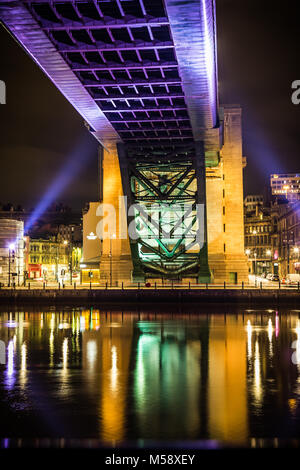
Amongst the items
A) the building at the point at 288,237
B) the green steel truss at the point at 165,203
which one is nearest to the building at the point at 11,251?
the green steel truss at the point at 165,203

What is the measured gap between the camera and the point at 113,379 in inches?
755

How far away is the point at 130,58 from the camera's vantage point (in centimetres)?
3753

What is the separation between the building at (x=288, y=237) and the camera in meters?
96.8

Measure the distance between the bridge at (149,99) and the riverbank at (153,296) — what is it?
24.1ft

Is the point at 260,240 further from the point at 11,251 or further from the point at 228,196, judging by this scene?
the point at 11,251

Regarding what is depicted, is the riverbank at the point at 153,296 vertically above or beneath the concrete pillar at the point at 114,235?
beneath

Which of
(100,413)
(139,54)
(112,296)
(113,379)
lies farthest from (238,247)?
(100,413)

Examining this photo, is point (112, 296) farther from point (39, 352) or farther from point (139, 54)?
point (39, 352)

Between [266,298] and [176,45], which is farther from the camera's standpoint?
[266,298]

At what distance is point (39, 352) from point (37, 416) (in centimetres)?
1123

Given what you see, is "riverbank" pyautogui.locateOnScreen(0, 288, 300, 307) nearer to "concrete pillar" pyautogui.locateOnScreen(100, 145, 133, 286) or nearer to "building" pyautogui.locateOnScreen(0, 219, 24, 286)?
"concrete pillar" pyautogui.locateOnScreen(100, 145, 133, 286)

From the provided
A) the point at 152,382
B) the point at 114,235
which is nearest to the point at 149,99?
the point at 152,382

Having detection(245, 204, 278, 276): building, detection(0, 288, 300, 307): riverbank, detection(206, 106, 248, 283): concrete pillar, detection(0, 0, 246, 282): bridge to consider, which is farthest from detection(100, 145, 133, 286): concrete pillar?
detection(245, 204, 278, 276): building

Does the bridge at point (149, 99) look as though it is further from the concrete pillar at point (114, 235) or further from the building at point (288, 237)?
the building at point (288, 237)
